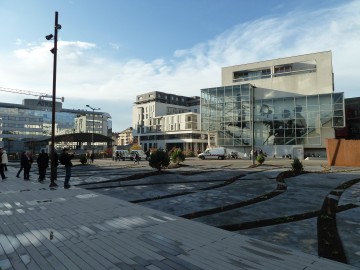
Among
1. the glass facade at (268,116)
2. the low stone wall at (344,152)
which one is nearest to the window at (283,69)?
the glass facade at (268,116)

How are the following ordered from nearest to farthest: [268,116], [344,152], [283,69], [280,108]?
[344,152]
[280,108]
[268,116]
[283,69]

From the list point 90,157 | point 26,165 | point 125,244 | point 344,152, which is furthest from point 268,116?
point 125,244

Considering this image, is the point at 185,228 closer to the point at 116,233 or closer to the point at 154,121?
the point at 116,233

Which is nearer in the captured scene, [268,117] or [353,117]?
[268,117]

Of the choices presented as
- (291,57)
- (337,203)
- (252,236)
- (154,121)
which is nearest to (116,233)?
(252,236)

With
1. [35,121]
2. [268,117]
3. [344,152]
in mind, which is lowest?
[344,152]

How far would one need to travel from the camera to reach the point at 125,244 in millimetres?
5426

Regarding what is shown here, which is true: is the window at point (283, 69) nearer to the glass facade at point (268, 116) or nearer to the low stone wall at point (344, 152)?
the glass facade at point (268, 116)

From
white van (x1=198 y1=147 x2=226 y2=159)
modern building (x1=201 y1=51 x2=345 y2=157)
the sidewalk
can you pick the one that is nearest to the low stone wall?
modern building (x1=201 y1=51 x2=345 y2=157)

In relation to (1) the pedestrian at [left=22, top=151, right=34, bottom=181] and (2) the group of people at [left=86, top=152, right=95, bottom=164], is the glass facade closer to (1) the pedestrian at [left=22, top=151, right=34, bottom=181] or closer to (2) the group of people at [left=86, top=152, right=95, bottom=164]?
(2) the group of people at [left=86, top=152, right=95, bottom=164]

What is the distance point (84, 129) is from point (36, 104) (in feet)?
85.0

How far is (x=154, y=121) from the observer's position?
10900 centimetres

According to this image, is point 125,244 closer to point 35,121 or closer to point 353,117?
point 353,117

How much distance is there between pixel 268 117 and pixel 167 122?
53.6 metres
